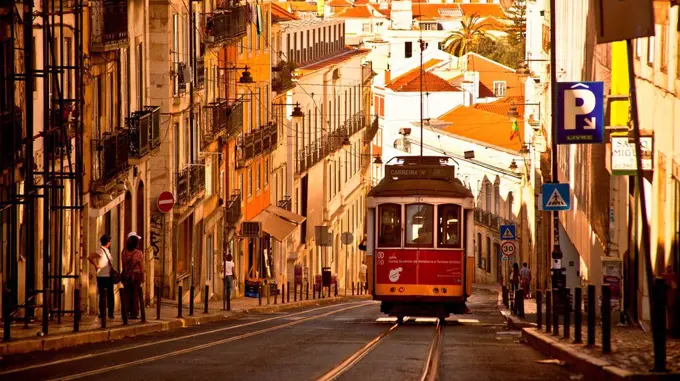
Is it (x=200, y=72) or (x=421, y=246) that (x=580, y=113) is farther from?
(x=200, y=72)

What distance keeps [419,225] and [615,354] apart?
617 inches

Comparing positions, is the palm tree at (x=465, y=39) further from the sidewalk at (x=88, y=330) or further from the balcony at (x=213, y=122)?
the sidewalk at (x=88, y=330)

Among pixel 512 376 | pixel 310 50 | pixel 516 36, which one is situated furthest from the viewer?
pixel 516 36

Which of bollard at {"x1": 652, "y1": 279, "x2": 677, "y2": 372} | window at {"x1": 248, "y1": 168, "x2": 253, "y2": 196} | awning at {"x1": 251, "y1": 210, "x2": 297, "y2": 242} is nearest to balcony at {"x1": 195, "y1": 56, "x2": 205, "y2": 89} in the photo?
window at {"x1": 248, "y1": 168, "x2": 253, "y2": 196}

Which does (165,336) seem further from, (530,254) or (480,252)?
(480,252)

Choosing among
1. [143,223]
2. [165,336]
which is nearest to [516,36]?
[143,223]

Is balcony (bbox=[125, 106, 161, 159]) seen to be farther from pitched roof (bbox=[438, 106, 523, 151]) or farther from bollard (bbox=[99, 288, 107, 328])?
pitched roof (bbox=[438, 106, 523, 151])

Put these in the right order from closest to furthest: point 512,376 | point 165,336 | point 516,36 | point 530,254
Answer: point 512,376 → point 165,336 → point 530,254 → point 516,36

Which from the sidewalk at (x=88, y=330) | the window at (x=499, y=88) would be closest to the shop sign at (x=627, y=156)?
the sidewalk at (x=88, y=330)

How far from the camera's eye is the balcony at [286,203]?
207ft

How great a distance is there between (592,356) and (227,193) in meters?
36.4

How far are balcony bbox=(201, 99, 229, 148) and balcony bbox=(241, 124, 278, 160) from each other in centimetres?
474

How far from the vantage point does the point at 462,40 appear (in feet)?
471

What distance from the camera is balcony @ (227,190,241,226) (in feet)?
165
